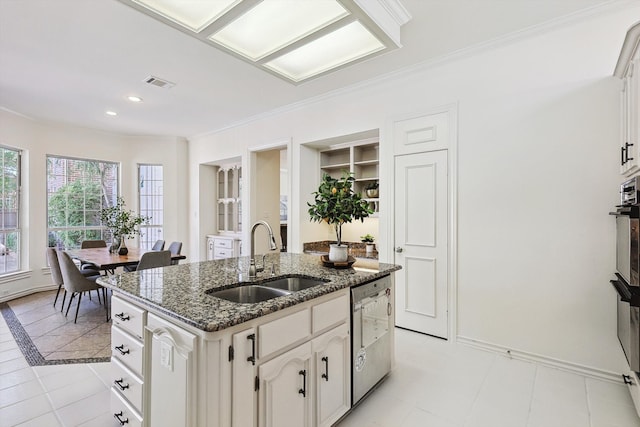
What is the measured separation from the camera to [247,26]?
2.06 m

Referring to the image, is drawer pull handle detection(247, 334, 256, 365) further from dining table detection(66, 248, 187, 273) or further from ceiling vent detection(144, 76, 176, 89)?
ceiling vent detection(144, 76, 176, 89)

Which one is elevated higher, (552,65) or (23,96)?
(23,96)

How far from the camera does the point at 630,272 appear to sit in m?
1.94

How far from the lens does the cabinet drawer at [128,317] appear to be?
1.63 metres

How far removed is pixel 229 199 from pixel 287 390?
529 centimetres

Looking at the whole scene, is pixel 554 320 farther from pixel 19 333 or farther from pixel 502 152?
pixel 19 333

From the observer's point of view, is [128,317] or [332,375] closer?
[128,317]

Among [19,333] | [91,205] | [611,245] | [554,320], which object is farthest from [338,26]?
[91,205]

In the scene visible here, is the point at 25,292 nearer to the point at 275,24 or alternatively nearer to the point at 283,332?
the point at 283,332

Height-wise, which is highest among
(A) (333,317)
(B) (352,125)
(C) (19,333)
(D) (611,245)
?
(B) (352,125)

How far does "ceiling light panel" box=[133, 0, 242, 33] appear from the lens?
5.99ft

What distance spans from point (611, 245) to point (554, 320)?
73 cm

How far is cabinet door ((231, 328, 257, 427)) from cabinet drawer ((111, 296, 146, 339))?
2.07 feet

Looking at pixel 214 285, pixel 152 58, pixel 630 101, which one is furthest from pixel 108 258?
pixel 630 101
